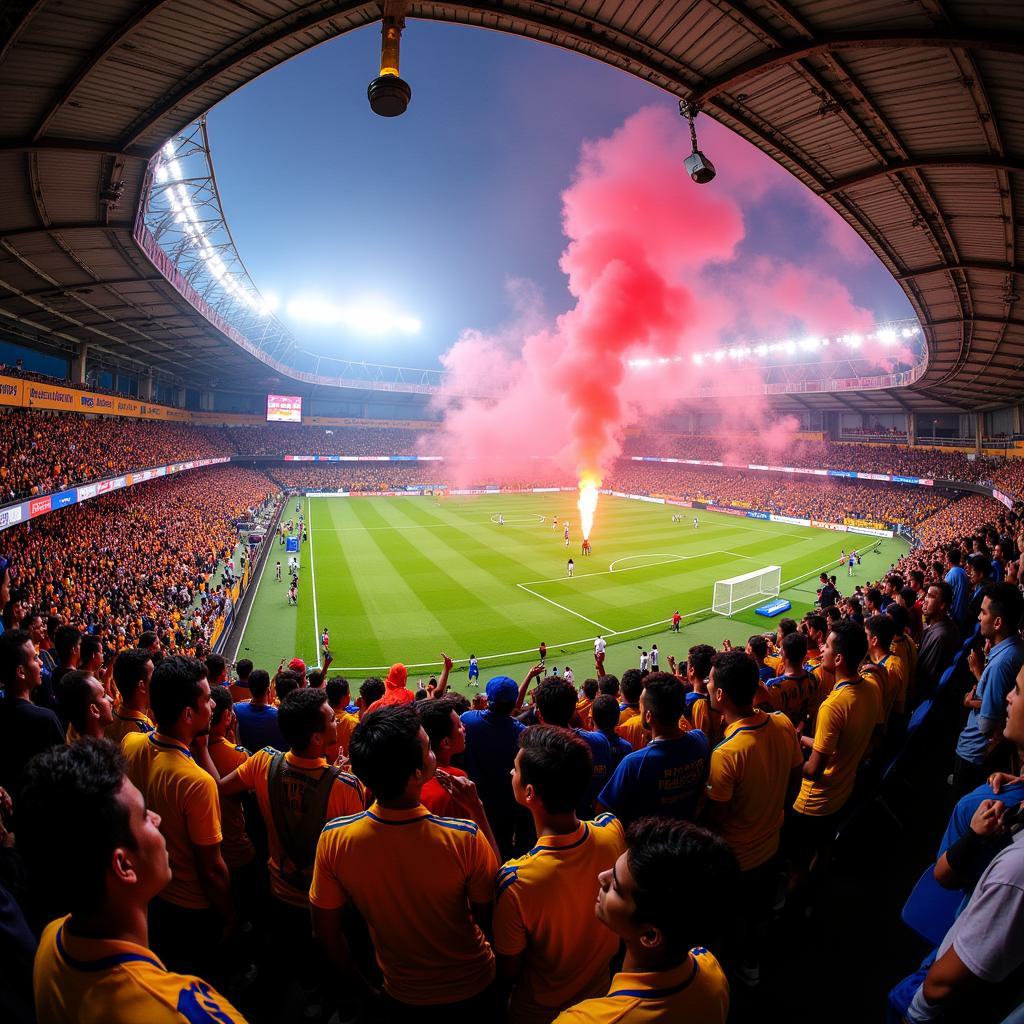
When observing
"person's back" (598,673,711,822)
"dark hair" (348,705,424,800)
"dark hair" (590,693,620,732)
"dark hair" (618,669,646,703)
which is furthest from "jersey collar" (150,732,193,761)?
"dark hair" (618,669,646,703)

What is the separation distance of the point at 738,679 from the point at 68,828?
389 centimetres

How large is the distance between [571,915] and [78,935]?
6.20ft

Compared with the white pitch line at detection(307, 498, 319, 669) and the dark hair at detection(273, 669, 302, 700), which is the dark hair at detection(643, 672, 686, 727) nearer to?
the dark hair at detection(273, 669, 302, 700)

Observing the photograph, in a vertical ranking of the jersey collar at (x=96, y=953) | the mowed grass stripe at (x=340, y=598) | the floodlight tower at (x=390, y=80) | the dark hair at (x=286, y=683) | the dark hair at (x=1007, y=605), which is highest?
the floodlight tower at (x=390, y=80)

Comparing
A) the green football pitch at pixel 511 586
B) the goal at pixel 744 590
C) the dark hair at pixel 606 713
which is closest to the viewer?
the dark hair at pixel 606 713

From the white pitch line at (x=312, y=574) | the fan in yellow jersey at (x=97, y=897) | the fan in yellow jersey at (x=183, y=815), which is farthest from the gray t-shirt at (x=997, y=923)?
the white pitch line at (x=312, y=574)

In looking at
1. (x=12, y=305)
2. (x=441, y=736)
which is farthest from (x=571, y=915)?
(x=12, y=305)

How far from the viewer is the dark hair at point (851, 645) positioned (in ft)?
16.5

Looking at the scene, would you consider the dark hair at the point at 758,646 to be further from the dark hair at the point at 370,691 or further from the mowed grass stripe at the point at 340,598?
the mowed grass stripe at the point at 340,598

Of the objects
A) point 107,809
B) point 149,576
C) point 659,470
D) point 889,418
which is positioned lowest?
point 149,576

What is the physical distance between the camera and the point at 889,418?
2384 inches

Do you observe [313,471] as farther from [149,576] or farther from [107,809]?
[107,809]

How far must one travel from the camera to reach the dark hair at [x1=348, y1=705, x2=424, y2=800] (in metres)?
2.74

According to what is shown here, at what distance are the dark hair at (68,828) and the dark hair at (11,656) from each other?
11.5 ft
